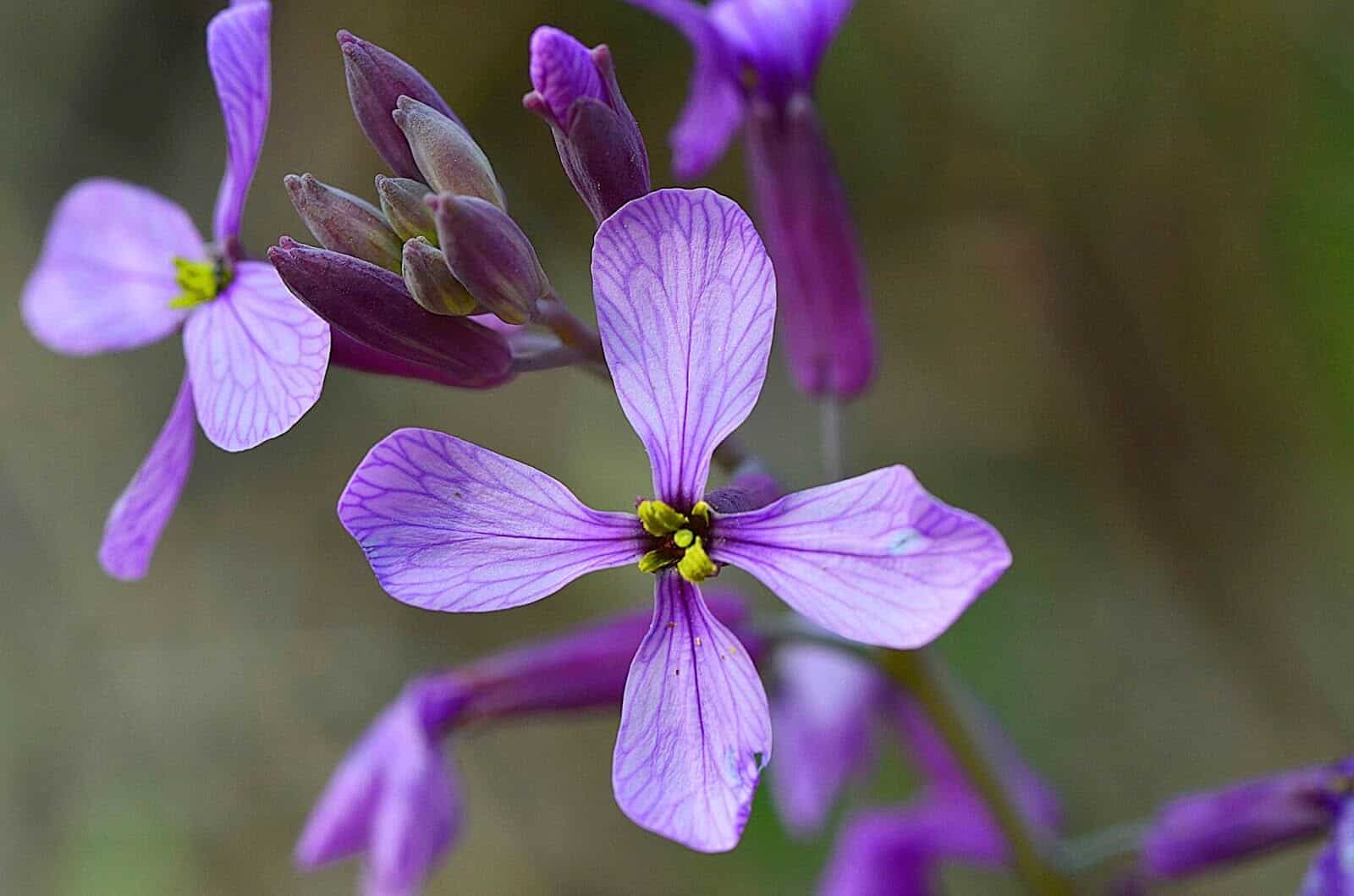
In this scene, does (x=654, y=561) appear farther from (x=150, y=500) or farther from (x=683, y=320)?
(x=150, y=500)

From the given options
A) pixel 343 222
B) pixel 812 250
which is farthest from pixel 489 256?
pixel 812 250

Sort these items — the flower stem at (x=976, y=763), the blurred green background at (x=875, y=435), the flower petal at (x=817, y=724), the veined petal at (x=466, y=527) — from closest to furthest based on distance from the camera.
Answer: the veined petal at (x=466, y=527)
the flower stem at (x=976, y=763)
the flower petal at (x=817, y=724)
the blurred green background at (x=875, y=435)

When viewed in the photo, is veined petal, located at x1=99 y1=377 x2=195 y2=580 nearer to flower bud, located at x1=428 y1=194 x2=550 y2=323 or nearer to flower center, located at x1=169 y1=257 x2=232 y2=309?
flower center, located at x1=169 y1=257 x2=232 y2=309

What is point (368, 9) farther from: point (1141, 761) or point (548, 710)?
point (1141, 761)

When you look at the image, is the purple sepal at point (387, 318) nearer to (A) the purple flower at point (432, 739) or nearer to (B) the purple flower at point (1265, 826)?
(A) the purple flower at point (432, 739)

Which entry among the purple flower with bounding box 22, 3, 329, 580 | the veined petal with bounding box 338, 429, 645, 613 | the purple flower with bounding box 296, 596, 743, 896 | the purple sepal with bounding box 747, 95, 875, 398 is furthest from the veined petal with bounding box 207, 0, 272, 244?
the purple flower with bounding box 296, 596, 743, 896

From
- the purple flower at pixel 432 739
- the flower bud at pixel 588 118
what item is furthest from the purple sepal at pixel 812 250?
the flower bud at pixel 588 118

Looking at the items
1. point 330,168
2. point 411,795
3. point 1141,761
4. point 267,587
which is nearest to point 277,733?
point 267,587
